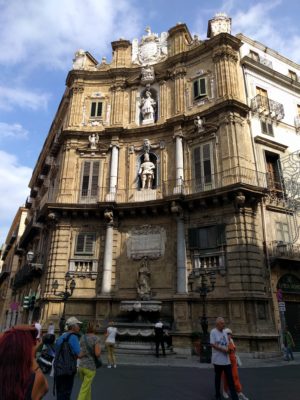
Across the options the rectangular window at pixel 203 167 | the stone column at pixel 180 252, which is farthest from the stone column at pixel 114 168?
the rectangular window at pixel 203 167

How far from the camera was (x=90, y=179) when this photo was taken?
70.8ft

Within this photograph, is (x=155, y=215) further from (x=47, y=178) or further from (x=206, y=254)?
(x=47, y=178)

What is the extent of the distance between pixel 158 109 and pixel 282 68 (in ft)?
33.2

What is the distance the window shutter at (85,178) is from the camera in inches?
838

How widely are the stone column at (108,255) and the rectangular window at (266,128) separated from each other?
415 inches

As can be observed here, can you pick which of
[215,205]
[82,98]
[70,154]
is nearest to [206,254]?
[215,205]

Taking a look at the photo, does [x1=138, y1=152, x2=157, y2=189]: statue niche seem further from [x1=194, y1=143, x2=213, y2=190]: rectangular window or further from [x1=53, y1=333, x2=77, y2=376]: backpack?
[x1=53, y1=333, x2=77, y2=376]: backpack

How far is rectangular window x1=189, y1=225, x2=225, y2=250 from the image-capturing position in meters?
17.2

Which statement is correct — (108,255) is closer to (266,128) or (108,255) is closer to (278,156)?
(278,156)

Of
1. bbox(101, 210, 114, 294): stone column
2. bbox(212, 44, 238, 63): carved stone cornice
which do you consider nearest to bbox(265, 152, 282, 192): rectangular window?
bbox(212, 44, 238, 63): carved stone cornice

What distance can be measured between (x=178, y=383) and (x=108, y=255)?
11.1 metres

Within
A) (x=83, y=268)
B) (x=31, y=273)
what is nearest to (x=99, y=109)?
(x=83, y=268)

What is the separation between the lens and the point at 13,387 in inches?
84.4

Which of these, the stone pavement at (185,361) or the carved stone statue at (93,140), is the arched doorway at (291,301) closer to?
the stone pavement at (185,361)
